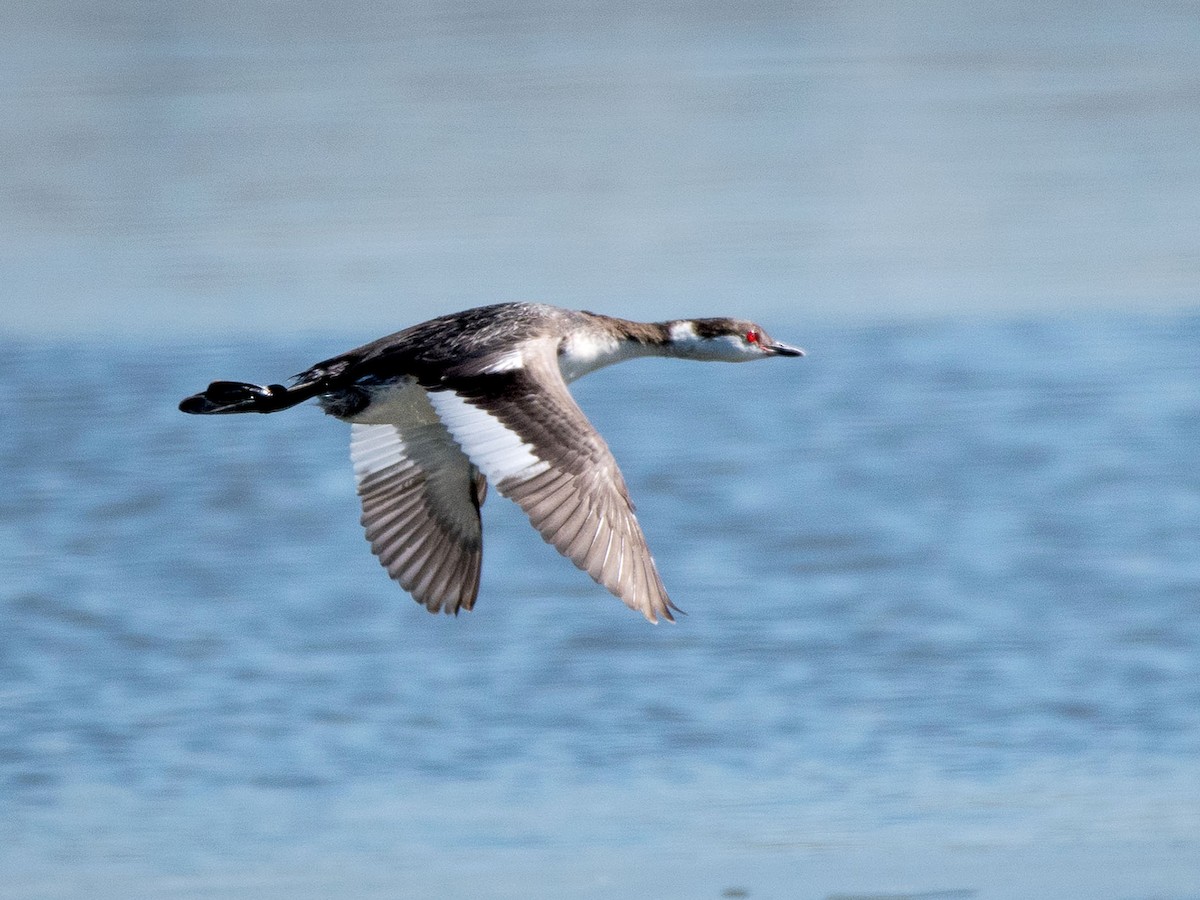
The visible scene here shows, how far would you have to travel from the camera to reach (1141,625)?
32.3ft

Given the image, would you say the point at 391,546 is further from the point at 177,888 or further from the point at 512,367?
the point at 177,888

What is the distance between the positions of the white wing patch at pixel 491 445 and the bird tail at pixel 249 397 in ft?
1.98

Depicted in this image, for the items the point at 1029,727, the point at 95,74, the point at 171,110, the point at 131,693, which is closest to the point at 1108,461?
the point at 1029,727

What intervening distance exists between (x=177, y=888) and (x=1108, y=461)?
19.8ft

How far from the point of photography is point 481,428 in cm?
622

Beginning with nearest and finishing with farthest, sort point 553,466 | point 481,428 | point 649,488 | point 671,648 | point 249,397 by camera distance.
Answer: point 553,466
point 481,428
point 249,397
point 671,648
point 649,488

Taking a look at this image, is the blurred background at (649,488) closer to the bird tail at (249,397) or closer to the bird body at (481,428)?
the bird body at (481,428)

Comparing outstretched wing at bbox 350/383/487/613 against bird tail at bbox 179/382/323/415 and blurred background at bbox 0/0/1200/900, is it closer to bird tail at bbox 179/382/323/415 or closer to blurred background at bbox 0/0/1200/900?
bird tail at bbox 179/382/323/415

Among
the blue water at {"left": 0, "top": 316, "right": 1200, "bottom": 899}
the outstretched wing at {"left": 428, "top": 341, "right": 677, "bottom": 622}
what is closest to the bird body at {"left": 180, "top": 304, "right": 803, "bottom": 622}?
the outstretched wing at {"left": 428, "top": 341, "right": 677, "bottom": 622}

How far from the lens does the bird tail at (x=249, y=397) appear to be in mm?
6793

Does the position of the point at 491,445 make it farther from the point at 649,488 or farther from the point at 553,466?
the point at 649,488

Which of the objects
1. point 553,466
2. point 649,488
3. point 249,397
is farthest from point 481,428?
point 649,488

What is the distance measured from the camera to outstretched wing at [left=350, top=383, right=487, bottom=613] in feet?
24.2

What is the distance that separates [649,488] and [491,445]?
576 centimetres
